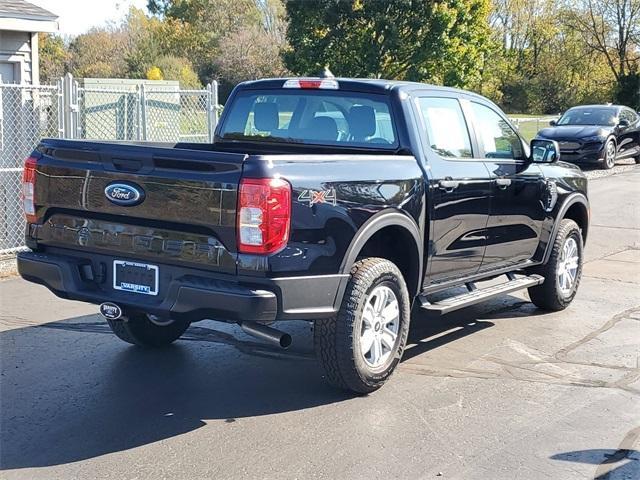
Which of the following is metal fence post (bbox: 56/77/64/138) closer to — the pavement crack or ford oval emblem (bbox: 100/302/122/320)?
ford oval emblem (bbox: 100/302/122/320)

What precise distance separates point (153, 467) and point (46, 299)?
4.09m

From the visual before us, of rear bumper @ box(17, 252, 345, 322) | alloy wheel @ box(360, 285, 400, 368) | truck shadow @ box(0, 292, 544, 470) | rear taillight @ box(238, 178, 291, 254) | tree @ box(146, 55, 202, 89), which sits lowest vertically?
truck shadow @ box(0, 292, 544, 470)

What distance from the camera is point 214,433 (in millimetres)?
4680

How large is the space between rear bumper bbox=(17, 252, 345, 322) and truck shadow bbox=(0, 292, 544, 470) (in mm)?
656

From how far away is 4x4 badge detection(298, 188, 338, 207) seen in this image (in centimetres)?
464

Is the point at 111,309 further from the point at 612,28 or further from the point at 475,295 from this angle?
the point at 612,28

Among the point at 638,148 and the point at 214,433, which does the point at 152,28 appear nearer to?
the point at 638,148

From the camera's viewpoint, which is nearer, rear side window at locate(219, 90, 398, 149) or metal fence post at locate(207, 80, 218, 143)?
rear side window at locate(219, 90, 398, 149)

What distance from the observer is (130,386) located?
5.46 meters

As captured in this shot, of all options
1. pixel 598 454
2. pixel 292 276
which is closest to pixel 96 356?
pixel 292 276

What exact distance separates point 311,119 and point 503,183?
1655mm

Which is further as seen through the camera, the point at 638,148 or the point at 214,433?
the point at 638,148

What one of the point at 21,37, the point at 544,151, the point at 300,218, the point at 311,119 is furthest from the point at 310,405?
the point at 21,37

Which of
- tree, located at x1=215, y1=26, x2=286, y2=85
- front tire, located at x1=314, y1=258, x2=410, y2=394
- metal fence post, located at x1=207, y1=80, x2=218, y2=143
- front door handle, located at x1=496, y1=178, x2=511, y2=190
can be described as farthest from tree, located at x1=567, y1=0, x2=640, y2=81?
front tire, located at x1=314, y1=258, x2=410, y2=394
